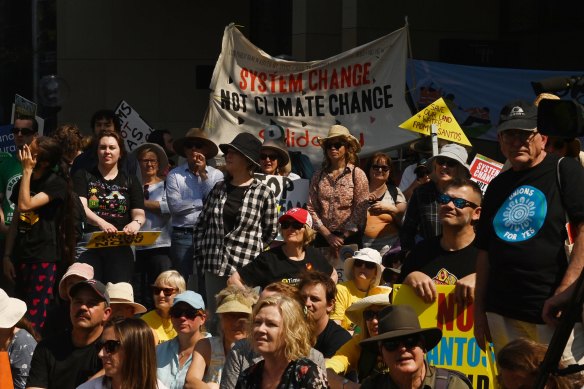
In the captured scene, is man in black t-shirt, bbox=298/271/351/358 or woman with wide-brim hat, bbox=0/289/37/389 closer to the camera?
woman with wide-brim hat, bbox=0/289/37/389

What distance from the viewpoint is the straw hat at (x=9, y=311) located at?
784 cm

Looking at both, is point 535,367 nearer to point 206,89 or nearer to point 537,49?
point 537,49

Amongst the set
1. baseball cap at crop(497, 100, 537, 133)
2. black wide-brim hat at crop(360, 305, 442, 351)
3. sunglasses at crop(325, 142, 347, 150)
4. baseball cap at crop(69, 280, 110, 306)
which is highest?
baseball cap at crop(497, 100, 537, 133)

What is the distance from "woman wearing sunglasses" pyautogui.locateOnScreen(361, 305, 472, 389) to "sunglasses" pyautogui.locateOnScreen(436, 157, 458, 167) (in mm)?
3957

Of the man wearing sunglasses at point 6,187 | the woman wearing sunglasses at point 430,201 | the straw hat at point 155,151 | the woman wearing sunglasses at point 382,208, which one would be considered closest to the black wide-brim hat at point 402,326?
the woman wearing sunglasses at point 430,201

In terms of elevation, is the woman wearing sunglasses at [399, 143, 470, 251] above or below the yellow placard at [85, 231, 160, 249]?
above

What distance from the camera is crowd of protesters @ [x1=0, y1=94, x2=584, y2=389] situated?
6.62 meters

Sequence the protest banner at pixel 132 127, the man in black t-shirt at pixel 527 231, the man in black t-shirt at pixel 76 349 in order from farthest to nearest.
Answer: the protest banner at pixel 132 127, the man in black t-shirt at pixel 76 349, the man in black t-shirt at pixel 527 231

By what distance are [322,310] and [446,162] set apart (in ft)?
8.04

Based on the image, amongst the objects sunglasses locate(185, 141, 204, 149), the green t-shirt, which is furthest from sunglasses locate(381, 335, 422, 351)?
the green t-shirt

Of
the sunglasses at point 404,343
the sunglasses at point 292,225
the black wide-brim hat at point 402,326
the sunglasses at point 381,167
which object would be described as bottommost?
the sunglasses at point 404,343

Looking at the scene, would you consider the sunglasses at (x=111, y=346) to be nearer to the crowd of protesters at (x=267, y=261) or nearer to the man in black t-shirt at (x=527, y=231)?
the crowd of protesters at (x=267, y=261)

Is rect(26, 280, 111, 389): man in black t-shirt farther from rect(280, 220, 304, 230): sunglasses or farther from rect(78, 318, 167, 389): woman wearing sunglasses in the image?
rect(280, 220, 304, 230): sunglasses

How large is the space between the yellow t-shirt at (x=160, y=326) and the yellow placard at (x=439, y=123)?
309 cm
